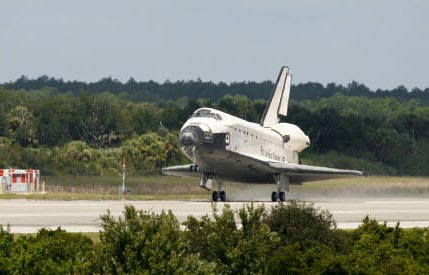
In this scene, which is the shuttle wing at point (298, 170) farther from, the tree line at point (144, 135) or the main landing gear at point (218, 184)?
the tree line at point (144, 135)

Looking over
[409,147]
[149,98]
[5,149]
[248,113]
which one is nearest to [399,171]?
[409,147]

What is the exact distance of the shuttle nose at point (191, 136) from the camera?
40656 mm

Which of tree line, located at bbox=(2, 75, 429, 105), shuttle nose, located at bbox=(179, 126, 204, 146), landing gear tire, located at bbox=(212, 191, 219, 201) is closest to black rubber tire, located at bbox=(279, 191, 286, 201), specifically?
landing gear tire, located at bbox=(212, 191, 219, 201)

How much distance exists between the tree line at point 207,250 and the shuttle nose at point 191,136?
21.8 meters

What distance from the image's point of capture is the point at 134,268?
569 inches

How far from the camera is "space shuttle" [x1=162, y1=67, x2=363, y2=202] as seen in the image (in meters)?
42.0

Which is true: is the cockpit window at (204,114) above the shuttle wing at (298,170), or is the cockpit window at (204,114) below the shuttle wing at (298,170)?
above

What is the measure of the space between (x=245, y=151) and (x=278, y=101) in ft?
28.3

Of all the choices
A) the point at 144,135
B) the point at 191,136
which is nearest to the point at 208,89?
the point at 144,135

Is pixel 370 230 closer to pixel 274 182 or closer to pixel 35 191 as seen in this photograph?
pixel 274 182

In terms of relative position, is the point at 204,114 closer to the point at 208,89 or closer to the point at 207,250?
the point at 207,250

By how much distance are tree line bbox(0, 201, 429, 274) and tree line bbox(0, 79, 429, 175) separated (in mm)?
43465

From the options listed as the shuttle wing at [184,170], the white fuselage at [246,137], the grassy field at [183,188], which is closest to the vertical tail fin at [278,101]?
the white fuselage at [246,137]

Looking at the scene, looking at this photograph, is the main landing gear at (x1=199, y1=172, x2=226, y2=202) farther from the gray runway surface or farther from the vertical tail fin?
the vertical tail fin
